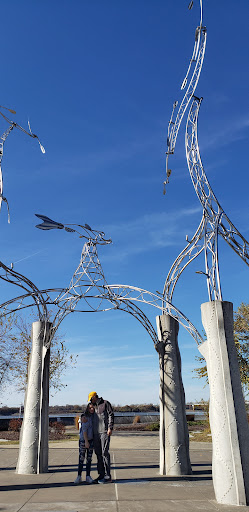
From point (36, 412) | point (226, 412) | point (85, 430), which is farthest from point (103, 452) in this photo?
point (226, 412)

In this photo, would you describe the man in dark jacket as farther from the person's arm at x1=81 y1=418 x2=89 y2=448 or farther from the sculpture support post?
the sculpture support post

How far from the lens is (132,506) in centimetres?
663

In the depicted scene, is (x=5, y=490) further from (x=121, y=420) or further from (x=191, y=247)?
(x=121, y=420)

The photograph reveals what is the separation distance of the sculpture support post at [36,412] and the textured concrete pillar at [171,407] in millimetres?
2862

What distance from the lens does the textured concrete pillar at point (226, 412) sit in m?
6.69

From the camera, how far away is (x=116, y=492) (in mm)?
7762

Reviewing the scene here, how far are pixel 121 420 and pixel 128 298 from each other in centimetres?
2889

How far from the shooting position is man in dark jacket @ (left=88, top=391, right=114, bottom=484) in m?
8.64

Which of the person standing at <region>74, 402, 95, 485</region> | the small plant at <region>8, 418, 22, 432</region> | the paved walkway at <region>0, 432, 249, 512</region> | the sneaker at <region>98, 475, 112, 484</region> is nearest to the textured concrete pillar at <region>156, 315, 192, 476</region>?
the paved walkway at <region>0, 432, 249, 512</region>

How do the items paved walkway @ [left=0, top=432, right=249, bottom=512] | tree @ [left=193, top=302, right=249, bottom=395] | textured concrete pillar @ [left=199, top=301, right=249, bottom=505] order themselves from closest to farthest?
paved walkway @ [left=0, top=432, right=249, bottom=512], textured concrete pillar @ [left=199, top=301, right=249, bottom=505], tree @ [left=193, top=302, right=249, bottom=395]

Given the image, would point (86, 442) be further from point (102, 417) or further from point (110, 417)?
point (110, 417)

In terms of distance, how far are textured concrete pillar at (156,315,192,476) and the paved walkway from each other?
1.21ft

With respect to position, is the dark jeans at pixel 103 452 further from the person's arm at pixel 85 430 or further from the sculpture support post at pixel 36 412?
the sculpture support post at pixel 36 412

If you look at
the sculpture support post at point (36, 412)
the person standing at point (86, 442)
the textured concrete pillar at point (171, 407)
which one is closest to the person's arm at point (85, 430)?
the person standing at point (86, 442)
